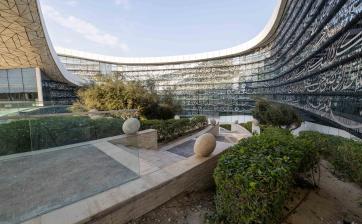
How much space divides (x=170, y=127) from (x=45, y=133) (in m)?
5.18

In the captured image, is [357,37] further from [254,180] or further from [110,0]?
[110,0]

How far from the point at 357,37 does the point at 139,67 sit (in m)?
39.0

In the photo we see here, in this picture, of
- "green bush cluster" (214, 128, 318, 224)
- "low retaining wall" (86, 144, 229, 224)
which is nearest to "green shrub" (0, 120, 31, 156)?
"low retaining wall" (86, 144, 229, 224)

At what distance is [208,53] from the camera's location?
3719cm

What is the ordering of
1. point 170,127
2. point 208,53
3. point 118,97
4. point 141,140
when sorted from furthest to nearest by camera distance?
point 208,53, point 118,97, point 170,127, point 141,140

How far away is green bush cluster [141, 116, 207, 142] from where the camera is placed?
317 inches

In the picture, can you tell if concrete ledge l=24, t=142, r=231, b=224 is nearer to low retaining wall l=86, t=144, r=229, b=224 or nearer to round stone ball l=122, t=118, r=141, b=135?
low retaining wall l=86, t=144, r=229, b=224

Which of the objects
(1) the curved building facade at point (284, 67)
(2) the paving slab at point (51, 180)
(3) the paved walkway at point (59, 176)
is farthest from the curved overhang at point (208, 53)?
(2) the paving slab at point (51, 180)

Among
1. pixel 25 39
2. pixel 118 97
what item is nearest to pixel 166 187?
pixel 118 97

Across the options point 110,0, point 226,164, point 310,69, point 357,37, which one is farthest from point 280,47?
point 226,164

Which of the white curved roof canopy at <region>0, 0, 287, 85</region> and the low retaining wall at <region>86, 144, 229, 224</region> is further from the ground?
the white curved roof canopy at <region>0, 0, 287, 85</region>

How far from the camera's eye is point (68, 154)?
409cm

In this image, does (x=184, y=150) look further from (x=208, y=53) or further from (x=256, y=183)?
(x=208, y=53)

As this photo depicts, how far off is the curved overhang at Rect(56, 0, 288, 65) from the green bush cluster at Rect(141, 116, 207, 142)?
22.2 metres
